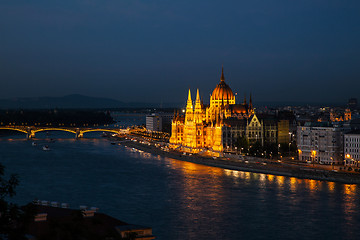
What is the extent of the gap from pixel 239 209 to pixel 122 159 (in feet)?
68.4

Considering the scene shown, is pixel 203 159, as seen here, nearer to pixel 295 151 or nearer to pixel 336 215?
pixel 295 151

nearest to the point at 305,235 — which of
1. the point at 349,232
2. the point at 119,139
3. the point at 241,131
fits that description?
the point at 349,232

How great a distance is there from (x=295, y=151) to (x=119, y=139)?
88.6 ft

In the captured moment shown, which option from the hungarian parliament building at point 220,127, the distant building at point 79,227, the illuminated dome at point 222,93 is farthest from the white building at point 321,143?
the distant building at point 79,227

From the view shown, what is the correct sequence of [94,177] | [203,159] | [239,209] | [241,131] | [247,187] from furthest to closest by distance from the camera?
[241,131]
[203,159]
[94,177]
[247,187]
[239,209]

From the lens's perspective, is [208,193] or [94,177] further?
[94,177]

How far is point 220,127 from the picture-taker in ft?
155

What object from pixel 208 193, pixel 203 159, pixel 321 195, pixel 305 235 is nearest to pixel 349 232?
pixel 305 235

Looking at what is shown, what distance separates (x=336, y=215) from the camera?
1989 cm

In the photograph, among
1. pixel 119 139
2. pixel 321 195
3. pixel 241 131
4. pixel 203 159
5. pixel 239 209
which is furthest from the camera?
pixel 119 139

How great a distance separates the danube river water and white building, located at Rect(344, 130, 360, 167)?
5.12m

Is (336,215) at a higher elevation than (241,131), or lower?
lower

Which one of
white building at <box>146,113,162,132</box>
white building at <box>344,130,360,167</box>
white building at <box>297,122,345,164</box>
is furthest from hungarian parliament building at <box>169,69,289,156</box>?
white building at <box>146,113,162,132</box>

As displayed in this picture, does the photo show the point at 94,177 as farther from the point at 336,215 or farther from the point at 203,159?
the point at 336,215
